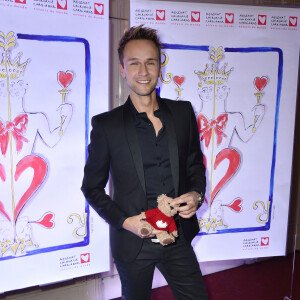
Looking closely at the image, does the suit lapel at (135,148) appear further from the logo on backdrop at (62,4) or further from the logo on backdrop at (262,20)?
the logo on backdrop at (262,20)

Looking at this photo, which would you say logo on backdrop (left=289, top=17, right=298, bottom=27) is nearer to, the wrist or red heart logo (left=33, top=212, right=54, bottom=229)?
the wrist

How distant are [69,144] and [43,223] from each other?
0.55 metres

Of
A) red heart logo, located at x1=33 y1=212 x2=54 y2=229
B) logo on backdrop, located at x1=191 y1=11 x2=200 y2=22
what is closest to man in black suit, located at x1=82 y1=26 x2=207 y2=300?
red heart logo, located at x1=33 y1=212 x2=54 y2=229

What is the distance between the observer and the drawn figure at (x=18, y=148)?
1.99 m

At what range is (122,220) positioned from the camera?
162 cm

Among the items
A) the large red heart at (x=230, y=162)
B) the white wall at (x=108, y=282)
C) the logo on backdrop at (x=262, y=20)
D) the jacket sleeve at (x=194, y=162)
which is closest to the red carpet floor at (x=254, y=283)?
the white wall at (x=108, y=282)

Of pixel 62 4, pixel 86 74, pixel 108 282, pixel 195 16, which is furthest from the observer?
pixel 108 282

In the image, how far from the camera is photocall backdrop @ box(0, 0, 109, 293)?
200cm

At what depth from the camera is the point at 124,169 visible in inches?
66.0

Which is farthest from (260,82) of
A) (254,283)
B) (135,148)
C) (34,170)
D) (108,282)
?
(108,282)

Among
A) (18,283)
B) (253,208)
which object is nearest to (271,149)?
(253,208)

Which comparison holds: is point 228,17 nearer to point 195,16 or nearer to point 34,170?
point 195,16

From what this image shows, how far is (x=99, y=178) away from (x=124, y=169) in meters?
0.15

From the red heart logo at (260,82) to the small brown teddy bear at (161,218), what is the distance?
4.54 feet
